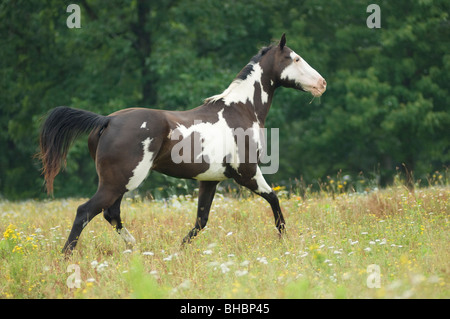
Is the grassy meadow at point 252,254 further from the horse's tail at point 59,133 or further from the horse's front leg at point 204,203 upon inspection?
the horse's tail at point 59,133

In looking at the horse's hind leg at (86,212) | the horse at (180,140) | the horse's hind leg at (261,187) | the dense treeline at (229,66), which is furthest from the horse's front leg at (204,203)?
the dense treeline at (229,66)

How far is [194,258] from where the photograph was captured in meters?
5.26

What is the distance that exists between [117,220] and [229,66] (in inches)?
550

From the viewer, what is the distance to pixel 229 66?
759 inches

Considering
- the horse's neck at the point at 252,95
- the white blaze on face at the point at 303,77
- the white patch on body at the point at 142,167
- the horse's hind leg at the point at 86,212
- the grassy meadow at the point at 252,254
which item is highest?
the white blaze on face at the point at 303,77

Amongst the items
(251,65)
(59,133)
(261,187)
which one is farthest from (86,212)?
(251,65)

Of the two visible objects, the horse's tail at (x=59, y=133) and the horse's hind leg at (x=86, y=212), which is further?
the horse's tail at (x=59, y=133)

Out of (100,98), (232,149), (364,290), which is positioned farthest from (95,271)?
(100,98)

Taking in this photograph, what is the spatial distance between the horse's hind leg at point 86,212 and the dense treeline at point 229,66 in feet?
35.6

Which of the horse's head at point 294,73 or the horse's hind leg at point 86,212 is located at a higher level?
the horse's head at point 294,73

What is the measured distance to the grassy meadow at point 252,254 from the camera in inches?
166

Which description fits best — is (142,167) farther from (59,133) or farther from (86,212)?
(59,133)
